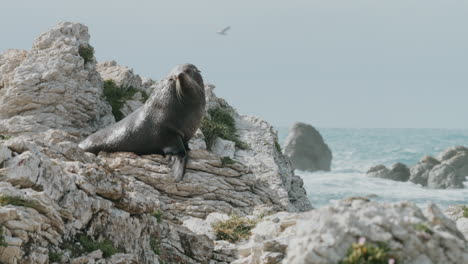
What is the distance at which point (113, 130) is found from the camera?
69.3ft

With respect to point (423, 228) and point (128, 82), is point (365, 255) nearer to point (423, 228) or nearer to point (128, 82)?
point (423, 228)

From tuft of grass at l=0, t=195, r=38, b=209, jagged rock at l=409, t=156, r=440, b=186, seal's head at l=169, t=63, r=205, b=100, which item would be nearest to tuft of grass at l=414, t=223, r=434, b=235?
tuft of grass at l=0, t=195, r=38, b=209

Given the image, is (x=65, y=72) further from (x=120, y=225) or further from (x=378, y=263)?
(x=378, y=263)

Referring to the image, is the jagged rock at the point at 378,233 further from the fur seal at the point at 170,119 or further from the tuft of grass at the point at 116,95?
the tuft of grass at the point at 116,95

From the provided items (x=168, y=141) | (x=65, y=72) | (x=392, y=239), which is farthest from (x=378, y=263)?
(x=65, y=72)

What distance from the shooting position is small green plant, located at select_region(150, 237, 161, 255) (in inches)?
484

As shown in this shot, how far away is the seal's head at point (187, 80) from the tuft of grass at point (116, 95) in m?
5.33

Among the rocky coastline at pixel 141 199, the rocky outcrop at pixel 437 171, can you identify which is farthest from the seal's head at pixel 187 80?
the rocky outcrop at pixel 437 171

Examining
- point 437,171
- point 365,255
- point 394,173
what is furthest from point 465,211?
point 394,173

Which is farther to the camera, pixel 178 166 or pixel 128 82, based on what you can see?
pixel 128 82

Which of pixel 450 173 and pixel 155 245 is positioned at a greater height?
Result: pixel 155 245

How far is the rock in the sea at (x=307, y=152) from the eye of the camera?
9325 cm

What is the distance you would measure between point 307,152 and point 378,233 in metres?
87.0

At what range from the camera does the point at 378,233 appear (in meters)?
7.24
